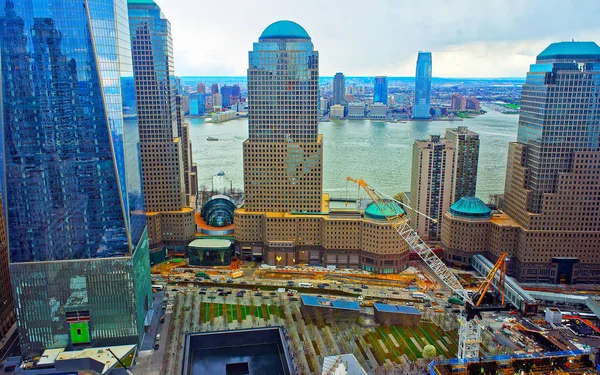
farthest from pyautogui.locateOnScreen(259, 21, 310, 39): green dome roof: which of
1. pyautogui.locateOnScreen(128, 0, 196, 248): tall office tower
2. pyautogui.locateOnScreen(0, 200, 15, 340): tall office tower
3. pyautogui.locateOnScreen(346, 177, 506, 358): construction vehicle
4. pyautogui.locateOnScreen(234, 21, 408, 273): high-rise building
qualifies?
pyautogui.locateOnScreen(0, 200, 15, 340): tall office tower

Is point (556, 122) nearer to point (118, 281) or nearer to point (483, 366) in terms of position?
point (483, 366)

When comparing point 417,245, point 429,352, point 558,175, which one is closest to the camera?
point 429,352

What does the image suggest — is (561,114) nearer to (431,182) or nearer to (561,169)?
(561,169)

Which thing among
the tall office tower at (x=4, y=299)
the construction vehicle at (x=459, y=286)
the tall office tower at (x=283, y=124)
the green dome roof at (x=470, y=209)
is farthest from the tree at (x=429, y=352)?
the tall office tower at (x=4, y=299)

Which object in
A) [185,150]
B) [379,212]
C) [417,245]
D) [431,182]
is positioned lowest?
[417,245]

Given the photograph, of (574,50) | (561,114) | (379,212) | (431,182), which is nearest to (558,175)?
(561,114)

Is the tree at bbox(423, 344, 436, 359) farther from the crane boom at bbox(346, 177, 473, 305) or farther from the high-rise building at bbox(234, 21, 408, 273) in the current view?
the high-rise building at bbox(234, 21, 408, 273)

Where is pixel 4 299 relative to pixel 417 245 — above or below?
below
